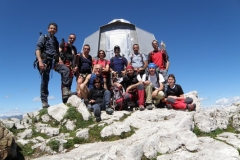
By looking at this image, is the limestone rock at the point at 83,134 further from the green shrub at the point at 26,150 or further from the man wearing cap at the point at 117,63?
the man wearing cap at the point at 117,63

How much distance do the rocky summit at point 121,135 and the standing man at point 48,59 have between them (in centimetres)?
84

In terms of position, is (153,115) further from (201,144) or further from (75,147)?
(75,147)

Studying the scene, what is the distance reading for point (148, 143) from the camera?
5.67m

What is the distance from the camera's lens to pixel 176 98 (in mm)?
9234

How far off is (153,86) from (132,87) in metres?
0.95

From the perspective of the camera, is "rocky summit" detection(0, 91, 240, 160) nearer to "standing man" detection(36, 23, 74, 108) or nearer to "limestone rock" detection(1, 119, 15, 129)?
"limestone rock" detection(1, 119, 15, 129)

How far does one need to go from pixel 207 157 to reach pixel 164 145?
1172 mm

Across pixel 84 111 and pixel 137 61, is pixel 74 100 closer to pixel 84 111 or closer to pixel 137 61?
pixel 84 111

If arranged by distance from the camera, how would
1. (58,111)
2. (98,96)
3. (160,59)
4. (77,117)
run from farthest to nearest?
(160,59) < (98,96) < (58,111) < (77,117)

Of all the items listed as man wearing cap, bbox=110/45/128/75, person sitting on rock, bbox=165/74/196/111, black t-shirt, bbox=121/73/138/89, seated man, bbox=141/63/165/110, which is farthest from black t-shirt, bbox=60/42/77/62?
person sitting on rock, bbox=165/74/196/111

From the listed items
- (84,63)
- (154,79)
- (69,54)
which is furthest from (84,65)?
(154,79)

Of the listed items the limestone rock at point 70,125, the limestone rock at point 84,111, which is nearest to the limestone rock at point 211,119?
the limestone rock at point 84,111

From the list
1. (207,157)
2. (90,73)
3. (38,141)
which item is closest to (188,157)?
(207,157)

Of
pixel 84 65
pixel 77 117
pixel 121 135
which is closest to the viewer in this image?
pixel 121 135
